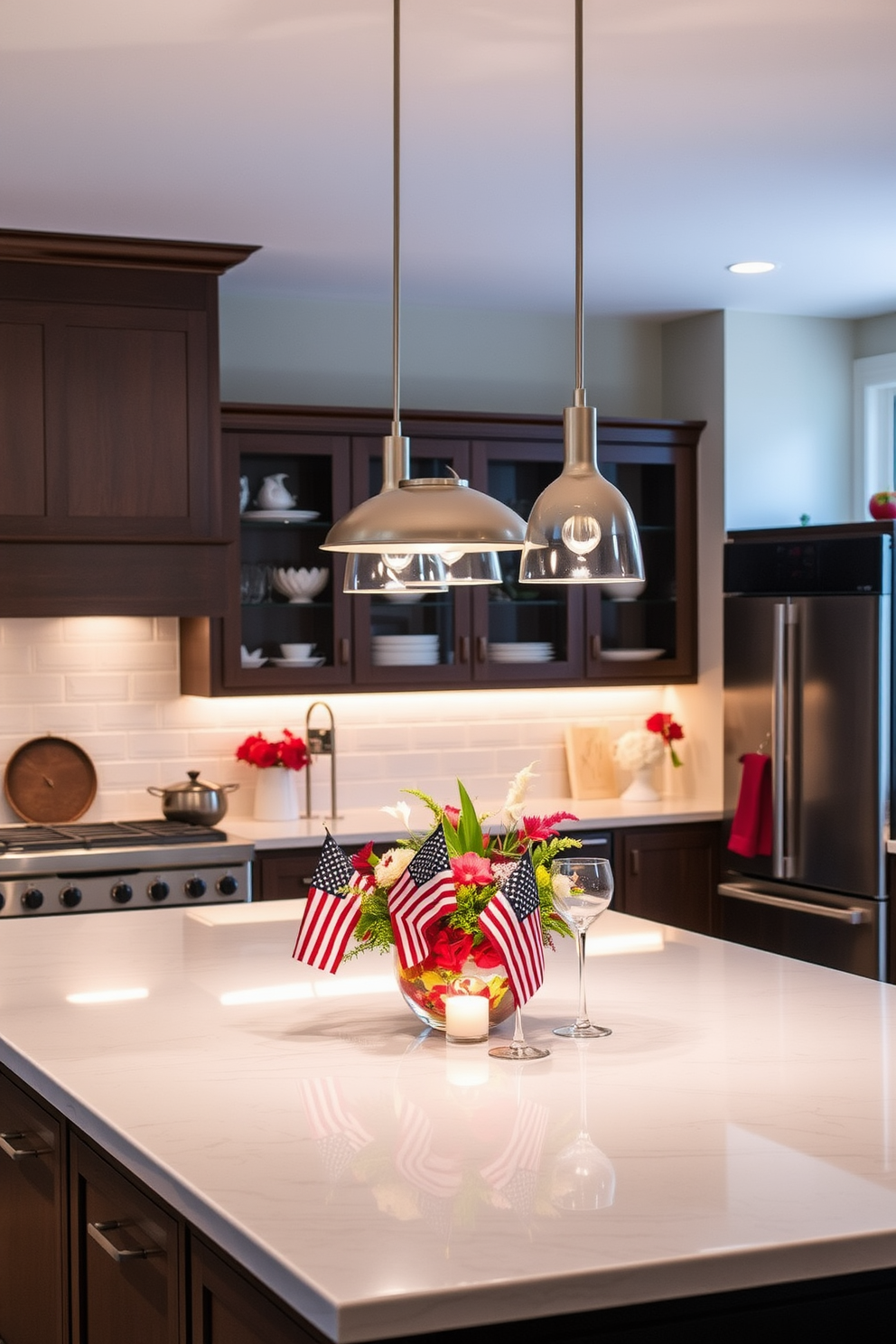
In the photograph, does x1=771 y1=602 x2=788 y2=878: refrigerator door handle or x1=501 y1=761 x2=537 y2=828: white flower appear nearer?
x1=501 y1=761 x2=537 y2=828: white flower

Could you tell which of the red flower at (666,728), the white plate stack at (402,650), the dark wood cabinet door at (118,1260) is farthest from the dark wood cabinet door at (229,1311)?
the red flower at (666,728)

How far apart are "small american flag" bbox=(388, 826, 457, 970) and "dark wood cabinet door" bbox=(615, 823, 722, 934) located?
3.17m

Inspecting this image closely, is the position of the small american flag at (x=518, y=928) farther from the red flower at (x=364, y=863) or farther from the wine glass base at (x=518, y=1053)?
the red flower at (x=364, y=863)

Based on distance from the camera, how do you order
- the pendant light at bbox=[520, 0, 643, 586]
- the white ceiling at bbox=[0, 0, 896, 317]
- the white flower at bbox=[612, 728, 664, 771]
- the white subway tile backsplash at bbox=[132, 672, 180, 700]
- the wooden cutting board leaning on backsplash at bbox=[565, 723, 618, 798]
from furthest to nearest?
the wooden cutting board leaning on backsplash at bbox=[565, 723, 618, 798]
the white flower at bbox=[612, 728, 664, 771]
the white subway tile backsplash at bbox=[132, 672, 180, 700]
the white ceiling at bbox=[0, 0, 896, 317]
the pendant light at bbox=[520, 0, 643, 586]

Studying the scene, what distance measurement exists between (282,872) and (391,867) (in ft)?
8.62

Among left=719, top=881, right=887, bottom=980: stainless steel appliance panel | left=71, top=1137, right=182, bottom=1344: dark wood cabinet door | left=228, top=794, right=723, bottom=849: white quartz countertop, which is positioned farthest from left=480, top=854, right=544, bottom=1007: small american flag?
left=719, top=881, right=887, bottom=980: stainless steel appliance panel

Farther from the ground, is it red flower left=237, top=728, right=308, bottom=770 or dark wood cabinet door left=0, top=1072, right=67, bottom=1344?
red flower left=237, top=728, right=308, bottom=770

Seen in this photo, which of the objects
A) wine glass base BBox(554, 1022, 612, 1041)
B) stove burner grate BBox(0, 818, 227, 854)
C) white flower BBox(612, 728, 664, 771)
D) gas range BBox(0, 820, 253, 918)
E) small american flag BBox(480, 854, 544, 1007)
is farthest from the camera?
white flower BBox(612, 728, 664, 771)

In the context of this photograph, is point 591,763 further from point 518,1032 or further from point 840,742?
point 518,1032

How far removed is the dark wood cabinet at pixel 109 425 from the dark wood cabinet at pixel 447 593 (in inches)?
10.7

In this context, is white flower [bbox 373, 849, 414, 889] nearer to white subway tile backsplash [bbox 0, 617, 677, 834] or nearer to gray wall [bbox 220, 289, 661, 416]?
white subway tile backsplash [bbox 0, 617, 677, 834]

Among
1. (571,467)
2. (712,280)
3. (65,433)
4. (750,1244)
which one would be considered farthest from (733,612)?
(750,1244)

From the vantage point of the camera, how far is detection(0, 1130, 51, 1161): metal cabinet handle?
2498 mm

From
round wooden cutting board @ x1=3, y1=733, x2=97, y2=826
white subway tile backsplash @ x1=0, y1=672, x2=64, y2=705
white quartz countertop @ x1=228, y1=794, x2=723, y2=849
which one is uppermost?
white subway tile backsplash @ x1=0, y1=672, x2=64, y2=705
